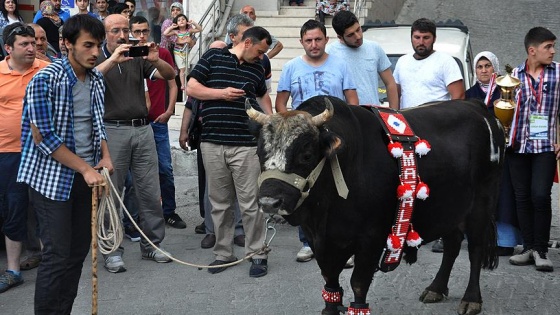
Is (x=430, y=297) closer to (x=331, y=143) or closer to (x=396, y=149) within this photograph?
(x=396, y=149)

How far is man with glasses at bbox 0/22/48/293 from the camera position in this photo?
6.98 meters

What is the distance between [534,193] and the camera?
7.56 m

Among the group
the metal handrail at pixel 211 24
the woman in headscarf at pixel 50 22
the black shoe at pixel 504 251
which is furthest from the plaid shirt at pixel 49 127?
the metal handrail at pixel 211 24

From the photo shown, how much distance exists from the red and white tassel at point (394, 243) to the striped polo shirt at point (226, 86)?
204cm

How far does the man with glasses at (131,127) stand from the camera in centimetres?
731

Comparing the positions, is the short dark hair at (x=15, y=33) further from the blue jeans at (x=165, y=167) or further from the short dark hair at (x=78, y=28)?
the blue jeans at (x=165, y=167)

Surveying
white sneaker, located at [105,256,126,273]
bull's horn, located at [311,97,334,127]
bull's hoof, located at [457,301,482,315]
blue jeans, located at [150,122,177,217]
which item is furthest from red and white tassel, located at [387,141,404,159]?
blue jeans, located at [150,122,177,217]

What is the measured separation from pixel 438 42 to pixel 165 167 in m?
4.70

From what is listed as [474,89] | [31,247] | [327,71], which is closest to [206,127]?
[327,71]

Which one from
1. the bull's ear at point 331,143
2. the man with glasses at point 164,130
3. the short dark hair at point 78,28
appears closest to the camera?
the bull's ear at point 331,143

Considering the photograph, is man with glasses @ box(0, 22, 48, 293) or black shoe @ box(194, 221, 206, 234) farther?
black shoe @ box(194, 221, 206, 234)

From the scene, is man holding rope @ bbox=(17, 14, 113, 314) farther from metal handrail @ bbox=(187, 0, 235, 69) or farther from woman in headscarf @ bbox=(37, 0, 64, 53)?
metal handrail @ bbox=(187, 0, 235, 69)

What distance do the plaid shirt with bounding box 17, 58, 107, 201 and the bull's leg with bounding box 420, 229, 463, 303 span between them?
9.92 ft

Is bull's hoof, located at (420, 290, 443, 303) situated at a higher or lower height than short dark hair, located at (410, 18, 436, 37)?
lower
